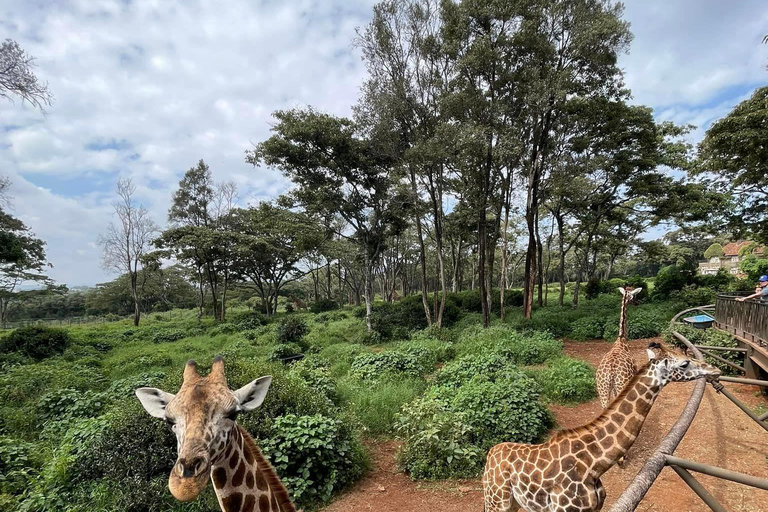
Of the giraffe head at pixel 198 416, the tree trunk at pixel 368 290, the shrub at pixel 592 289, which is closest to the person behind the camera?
the giraffe head at pixel 198 416

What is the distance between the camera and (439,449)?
5531 millimetres

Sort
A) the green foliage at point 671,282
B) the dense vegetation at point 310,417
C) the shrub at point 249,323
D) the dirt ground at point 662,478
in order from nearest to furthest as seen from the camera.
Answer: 1. the dirt ground at point 662,478
2. the dense vegetation at point 310,417
3. the green foliage at point 671,282
4. the shrub at point 249,323

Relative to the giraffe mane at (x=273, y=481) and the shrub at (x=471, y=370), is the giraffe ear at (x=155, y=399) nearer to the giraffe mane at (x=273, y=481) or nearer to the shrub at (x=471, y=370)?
the giraffe mane at (x=273, y=481)

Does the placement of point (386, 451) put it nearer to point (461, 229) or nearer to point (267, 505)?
point (267, 505)

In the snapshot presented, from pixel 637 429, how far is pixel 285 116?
53.5 feet

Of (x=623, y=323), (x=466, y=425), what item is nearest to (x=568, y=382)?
(x=623, y=323)

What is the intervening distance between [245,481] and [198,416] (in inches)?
30.2

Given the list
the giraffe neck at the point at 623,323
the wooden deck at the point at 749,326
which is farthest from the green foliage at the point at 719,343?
the giraffe neck at the point at 623,323

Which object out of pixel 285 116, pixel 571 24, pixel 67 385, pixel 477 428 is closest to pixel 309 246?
pixel 285 116

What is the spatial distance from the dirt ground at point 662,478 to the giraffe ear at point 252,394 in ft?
12.7

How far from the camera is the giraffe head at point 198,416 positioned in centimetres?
165

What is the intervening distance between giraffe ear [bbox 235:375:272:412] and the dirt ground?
388 centimetres

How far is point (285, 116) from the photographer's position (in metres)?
15.6

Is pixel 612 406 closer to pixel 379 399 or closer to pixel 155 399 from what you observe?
pixel 155 399
